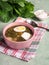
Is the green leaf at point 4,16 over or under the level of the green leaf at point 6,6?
under

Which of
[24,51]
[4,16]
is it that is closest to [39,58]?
[24,51]

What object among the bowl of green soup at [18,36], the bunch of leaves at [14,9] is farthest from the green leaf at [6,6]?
the bowl of green soup at [18,36]

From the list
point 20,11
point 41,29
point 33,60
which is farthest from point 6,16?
point 33,60

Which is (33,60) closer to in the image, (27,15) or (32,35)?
(32,35)

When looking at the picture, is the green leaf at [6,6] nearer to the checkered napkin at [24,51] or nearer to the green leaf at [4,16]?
the green leaf at [4,16]

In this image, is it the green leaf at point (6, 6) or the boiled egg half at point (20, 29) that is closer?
the boiled egg half at point (20, 29)

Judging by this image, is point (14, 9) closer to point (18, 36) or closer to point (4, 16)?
point (4, 16)
